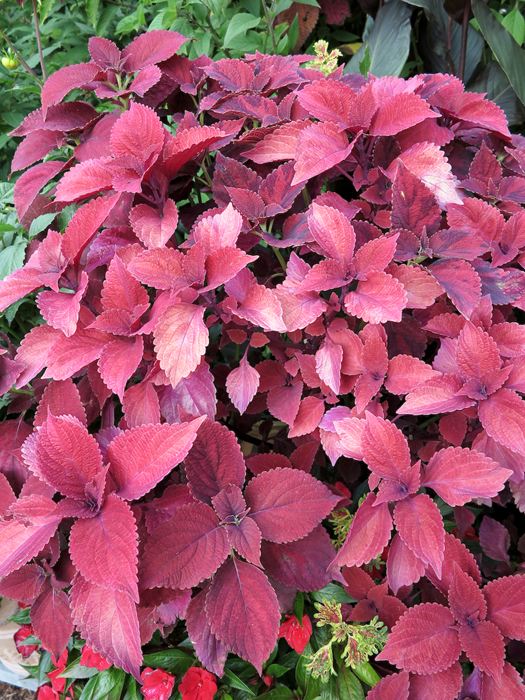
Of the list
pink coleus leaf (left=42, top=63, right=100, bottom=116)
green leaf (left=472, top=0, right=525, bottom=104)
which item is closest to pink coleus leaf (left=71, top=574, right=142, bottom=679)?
pink coleus leaf (left=42, top=63, right=100, bottom=116)

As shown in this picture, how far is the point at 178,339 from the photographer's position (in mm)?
699

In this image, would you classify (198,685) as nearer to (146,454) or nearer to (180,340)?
(146,454)

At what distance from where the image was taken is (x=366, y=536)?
0.71 metres

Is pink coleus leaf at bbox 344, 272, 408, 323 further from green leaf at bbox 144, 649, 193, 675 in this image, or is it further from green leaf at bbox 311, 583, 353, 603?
green leaf at bbox 144, 649, 193, 675

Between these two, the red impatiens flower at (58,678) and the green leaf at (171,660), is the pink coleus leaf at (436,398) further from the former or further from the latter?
the red impatiens flower at (58,678)

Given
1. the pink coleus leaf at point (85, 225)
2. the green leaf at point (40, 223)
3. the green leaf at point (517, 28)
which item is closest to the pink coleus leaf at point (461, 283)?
the pink coleus leaf at point (85, 225)

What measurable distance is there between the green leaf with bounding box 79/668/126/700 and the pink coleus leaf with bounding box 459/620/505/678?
51 cm

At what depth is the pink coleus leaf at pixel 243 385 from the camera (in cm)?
77

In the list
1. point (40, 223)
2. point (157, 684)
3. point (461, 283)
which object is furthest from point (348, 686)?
point (40, 223)

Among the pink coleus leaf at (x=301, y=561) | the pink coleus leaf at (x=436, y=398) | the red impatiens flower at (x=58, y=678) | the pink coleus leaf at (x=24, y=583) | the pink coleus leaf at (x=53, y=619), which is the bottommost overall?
the red impatiens flower at (x=58, y=678)

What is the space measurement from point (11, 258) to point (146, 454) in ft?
1.85

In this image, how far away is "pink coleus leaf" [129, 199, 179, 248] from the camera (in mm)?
798

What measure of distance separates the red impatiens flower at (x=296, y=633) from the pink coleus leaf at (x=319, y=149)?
23.9 inches

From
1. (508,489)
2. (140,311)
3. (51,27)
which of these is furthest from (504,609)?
(51,27)
